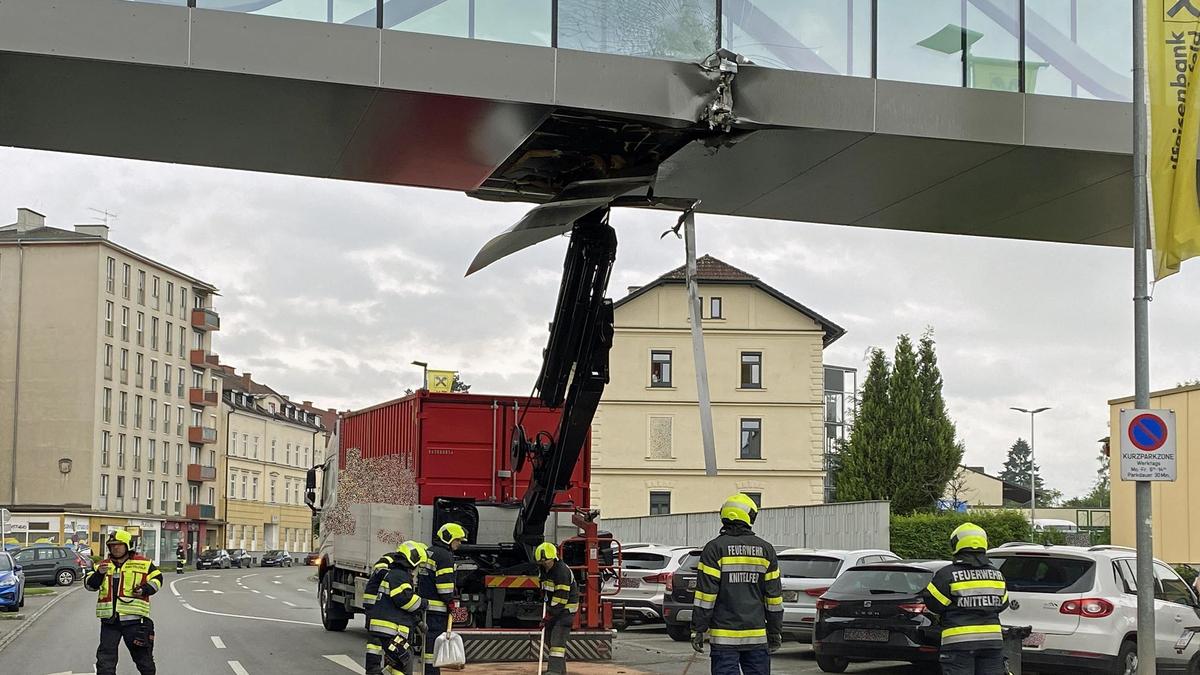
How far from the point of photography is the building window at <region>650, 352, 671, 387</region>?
58.8 meters

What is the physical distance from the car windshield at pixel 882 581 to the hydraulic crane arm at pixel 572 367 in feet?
11.2

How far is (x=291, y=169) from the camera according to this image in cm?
1509

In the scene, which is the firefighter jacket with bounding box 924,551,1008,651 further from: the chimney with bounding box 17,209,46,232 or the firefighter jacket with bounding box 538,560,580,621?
the chimney with bounding box 17,209,46,232

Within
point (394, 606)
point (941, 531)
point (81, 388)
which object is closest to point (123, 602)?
point (394, 606)

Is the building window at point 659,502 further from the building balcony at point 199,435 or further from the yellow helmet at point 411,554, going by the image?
the building balcony at point 199,435

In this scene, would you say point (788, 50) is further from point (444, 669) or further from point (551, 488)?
point (444, 669)

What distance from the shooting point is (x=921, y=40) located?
14.1 m

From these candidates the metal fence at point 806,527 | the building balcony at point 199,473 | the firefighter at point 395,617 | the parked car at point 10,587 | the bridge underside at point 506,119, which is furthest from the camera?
the building balcony at point 199,473

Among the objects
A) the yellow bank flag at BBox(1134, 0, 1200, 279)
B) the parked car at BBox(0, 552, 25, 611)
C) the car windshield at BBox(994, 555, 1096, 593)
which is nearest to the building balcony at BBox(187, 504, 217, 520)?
the parked car at BBox(0, 552, 25, 611)

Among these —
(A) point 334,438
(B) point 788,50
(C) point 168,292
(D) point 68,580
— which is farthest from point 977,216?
(C) point 168,292

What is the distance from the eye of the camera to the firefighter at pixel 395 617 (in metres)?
11.5

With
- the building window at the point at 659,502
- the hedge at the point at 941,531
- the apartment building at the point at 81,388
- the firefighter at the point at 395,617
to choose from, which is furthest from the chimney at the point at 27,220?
the firefighter at the point at 395,617

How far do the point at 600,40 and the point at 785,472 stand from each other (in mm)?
46698

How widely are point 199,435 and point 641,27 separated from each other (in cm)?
8677
